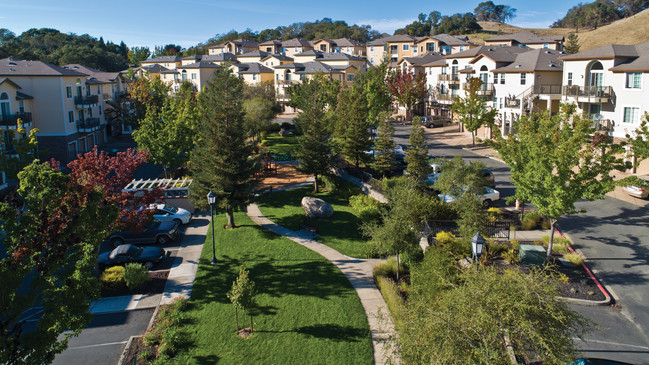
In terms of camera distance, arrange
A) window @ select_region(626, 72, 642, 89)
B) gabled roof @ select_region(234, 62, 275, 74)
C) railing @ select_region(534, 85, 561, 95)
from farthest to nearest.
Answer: gabled roof @ select_region(234, 62, 275, 74) → railing @ select_region(534, 85, 561, 95) → window @ select_region(626, 72, 642, 89)

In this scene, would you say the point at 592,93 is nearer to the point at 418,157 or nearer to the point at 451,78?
the point at 418,157

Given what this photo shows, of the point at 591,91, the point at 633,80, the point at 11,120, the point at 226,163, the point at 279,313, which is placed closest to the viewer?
the point at 279,313

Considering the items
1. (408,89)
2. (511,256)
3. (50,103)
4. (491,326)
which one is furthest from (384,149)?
(50,103)

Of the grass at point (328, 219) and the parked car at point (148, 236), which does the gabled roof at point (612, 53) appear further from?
the parked car at point (148, 236)

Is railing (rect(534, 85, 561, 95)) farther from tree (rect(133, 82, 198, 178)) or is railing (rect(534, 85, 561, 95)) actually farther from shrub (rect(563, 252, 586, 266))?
tree (rect(133, 82, 198, 178))

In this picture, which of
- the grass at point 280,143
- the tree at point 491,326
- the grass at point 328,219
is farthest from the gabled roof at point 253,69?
the tree at point 491,326

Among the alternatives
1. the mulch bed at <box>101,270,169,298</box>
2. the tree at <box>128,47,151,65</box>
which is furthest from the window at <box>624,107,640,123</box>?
the tree at <box>128,47,151,65</box>
